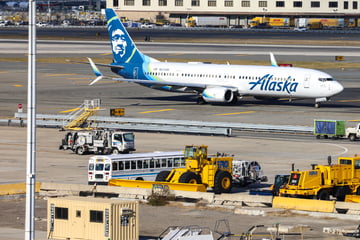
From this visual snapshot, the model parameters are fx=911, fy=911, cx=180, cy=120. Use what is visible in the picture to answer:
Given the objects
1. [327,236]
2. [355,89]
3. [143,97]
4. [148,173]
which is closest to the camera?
[327,236]

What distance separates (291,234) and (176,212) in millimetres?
7886

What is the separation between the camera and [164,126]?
7700 cm

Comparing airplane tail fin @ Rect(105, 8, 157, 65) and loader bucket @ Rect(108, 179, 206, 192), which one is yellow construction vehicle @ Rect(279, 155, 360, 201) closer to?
loader bucket @ Rect(108, 179, 206, 192)

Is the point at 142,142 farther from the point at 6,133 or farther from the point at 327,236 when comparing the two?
the point at 327,236

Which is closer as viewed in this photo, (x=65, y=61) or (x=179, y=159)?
(x=179, y=159)

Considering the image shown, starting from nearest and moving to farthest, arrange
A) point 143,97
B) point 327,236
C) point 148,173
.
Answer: point 327,236, point 148,173, point 143,97

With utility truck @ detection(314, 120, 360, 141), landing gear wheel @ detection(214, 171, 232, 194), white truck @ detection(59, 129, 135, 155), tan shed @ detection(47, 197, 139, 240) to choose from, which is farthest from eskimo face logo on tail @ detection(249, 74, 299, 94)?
tan shed @ detection(47, 197, 139, 240)

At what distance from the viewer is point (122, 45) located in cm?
10138

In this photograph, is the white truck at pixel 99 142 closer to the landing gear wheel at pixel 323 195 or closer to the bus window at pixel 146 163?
the bus window at pixel 146 163

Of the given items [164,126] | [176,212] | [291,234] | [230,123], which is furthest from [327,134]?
[291,234]

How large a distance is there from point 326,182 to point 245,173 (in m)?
6.89

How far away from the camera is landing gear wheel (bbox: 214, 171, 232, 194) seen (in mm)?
48281

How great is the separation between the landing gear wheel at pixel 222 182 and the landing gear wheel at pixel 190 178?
3.16 feet

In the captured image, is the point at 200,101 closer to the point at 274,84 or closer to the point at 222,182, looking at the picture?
the point at 274,84
